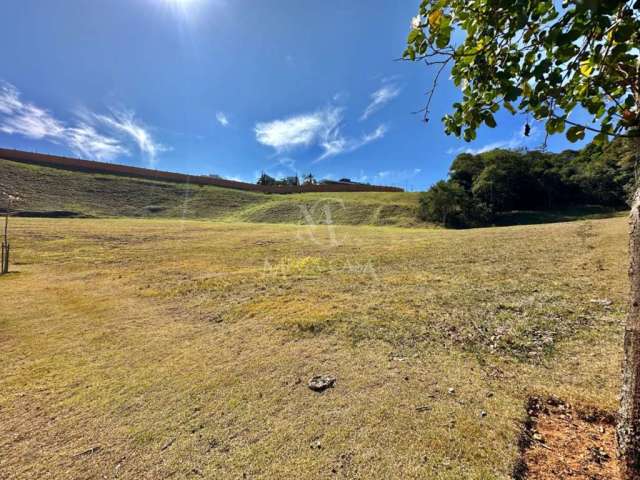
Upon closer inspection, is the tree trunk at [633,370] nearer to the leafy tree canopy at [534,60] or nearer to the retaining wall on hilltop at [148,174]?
the leafy tree canopy at [534,60]

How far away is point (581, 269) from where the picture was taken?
7.38m

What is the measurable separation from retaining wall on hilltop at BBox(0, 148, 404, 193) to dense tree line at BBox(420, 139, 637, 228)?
71.1ft

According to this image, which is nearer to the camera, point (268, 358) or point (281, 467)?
point (281, 467)

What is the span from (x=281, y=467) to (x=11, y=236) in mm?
22062

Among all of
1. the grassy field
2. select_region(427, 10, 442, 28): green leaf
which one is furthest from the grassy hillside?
select_region(427, 10, 442, 28): green leaf

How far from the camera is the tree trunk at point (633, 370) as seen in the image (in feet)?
6.15

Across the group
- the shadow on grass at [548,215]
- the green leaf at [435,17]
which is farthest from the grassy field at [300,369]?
the shadow on grass at [548,215]

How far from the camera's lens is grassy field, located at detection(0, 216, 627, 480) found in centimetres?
237

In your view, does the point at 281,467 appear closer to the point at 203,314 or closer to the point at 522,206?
the point at 203,314

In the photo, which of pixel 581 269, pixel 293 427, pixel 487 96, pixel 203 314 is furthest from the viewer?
pixel 581 269

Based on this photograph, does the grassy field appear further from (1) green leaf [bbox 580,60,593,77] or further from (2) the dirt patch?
(1) green leaf [bbox 580,60,593,77]

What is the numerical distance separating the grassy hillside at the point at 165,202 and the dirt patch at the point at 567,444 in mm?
32013

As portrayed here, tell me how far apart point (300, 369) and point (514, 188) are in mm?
48777

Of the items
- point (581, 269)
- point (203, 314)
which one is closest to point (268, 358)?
point (203, 314)
